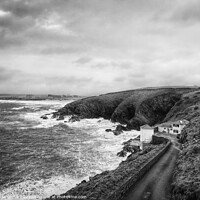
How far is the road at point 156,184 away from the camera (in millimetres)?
18581

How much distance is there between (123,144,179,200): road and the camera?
18581 mm

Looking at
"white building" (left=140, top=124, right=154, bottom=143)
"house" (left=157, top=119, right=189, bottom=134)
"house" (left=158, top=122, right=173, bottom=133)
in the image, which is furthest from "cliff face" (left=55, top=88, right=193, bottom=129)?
"white building" (left=140, top=124, right=154, bottom=143)

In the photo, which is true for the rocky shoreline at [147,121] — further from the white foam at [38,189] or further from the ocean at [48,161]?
the ocean at [48,161]

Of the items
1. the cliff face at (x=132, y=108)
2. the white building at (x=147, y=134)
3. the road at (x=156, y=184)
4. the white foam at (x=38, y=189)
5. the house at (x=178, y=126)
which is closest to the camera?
the road at (x=156, y=184)

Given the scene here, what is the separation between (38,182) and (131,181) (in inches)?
637

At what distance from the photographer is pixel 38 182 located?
2873cm

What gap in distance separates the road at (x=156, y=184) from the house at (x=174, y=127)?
21483 mm

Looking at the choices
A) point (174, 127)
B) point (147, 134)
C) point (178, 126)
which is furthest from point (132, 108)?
point (147, 134)

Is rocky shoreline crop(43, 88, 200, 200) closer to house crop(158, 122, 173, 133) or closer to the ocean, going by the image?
the ocean

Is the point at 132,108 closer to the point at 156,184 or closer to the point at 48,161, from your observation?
the point at 48,161

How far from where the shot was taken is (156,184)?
21109 mm

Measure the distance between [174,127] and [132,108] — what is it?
43655mm

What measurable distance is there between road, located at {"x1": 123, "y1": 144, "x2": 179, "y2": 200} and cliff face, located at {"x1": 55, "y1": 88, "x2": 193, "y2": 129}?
1882 inches

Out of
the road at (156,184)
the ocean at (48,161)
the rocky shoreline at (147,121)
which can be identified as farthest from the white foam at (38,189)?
the road at (156,184)
